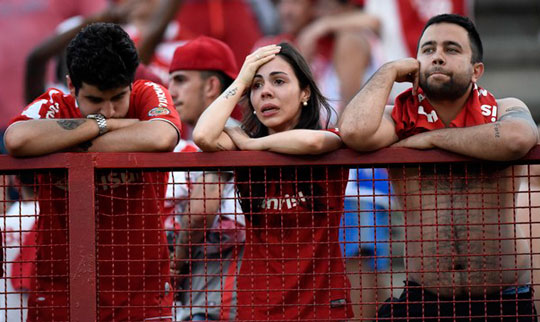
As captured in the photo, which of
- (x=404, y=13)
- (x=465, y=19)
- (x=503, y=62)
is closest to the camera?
(x=465, y=19)

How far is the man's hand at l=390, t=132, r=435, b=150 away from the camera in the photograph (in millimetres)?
4352

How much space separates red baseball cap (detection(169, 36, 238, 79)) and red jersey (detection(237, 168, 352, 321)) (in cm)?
207

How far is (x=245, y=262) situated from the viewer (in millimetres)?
4629

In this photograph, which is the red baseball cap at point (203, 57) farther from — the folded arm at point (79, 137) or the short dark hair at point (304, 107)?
the folded arm at point (79, 137)

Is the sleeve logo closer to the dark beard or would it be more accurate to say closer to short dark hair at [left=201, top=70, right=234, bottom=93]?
the dark beard

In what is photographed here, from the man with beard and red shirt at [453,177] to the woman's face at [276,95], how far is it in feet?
1.52

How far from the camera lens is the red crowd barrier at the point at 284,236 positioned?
4371mm

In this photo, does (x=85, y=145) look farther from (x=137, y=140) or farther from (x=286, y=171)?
(x=286, y=171)

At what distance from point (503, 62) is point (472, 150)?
6.34 meters

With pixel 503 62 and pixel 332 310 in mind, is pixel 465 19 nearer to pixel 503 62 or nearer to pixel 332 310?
pixel 332 310

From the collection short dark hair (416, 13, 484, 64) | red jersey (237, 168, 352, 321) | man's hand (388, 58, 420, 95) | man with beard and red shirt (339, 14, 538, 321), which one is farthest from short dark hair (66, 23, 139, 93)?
short dark hair (416, 13, 484, 64)

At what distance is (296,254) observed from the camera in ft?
14.9

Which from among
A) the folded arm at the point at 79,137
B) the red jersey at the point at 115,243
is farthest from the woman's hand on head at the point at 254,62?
the folded arm at the point at 79,137

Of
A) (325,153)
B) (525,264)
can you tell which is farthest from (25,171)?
(525,264)
